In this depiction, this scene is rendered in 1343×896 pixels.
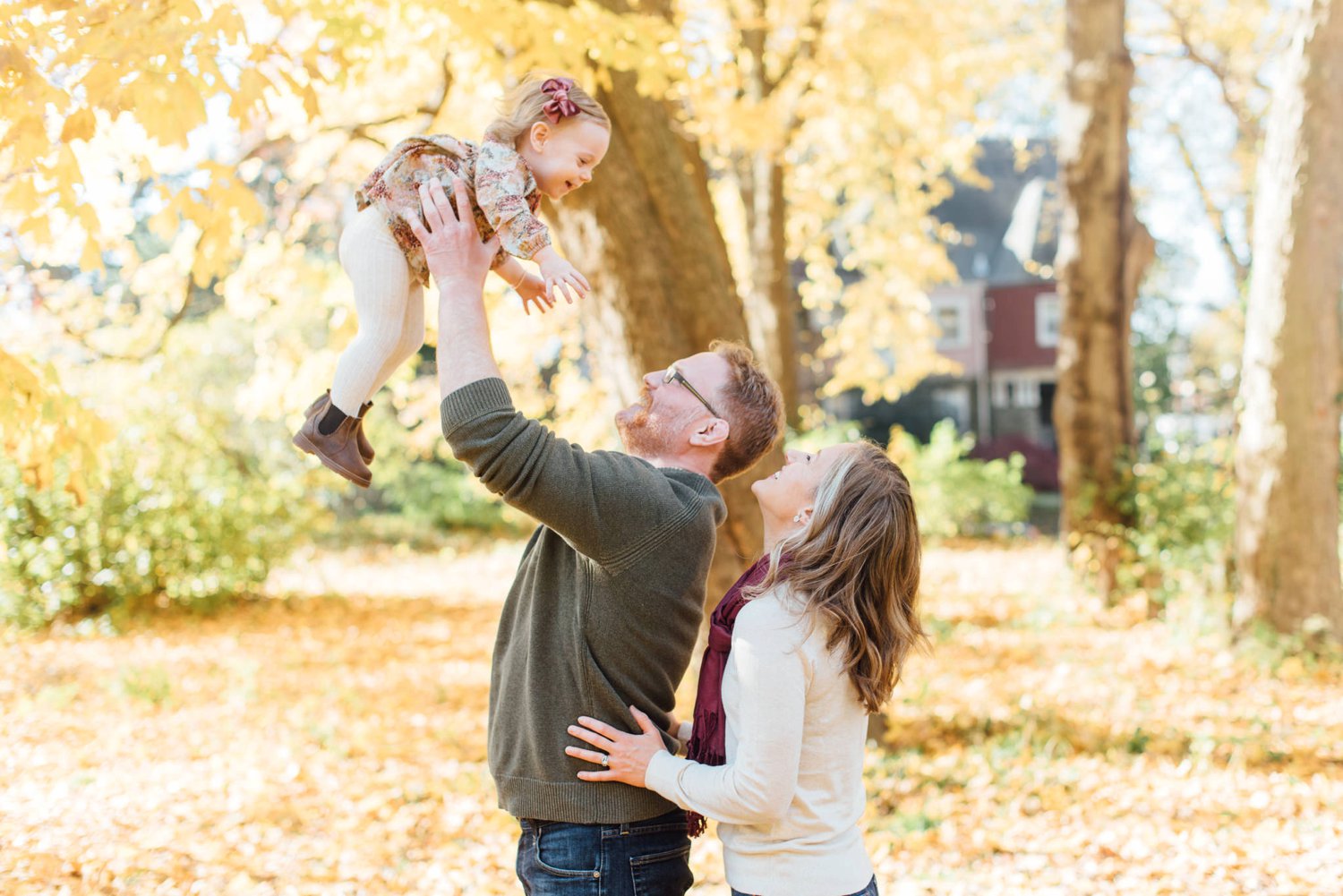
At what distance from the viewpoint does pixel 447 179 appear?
2221mm

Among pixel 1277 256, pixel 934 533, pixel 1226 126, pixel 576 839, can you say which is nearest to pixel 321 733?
pixel 576 839

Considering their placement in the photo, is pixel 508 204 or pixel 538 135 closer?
pixel 508 204

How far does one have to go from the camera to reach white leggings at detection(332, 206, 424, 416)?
224 cm

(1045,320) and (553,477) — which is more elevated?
(1045,320)

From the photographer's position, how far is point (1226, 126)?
22172mm

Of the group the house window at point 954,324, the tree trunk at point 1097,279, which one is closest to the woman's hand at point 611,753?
the tree trunk at point 1097,279

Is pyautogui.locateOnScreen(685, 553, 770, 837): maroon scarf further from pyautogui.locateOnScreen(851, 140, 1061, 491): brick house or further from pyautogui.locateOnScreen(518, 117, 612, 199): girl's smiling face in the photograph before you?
pyautogui.locateOnScreen(851, 140, 1061, 491): brick house

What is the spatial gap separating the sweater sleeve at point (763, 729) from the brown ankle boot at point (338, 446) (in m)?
0.84

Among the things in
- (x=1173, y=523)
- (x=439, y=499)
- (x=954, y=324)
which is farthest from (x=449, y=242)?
(x=954, y=324)

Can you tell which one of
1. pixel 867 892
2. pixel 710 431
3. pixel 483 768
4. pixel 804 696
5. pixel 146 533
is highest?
pixel 710 431

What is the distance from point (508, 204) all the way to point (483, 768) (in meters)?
4.32

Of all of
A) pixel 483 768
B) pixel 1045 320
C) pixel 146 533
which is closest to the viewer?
pixel 483 768

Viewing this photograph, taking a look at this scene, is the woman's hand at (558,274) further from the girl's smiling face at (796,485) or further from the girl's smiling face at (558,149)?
the girl's smiling face at (796,485)

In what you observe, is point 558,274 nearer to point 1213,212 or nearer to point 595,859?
point 595,859
